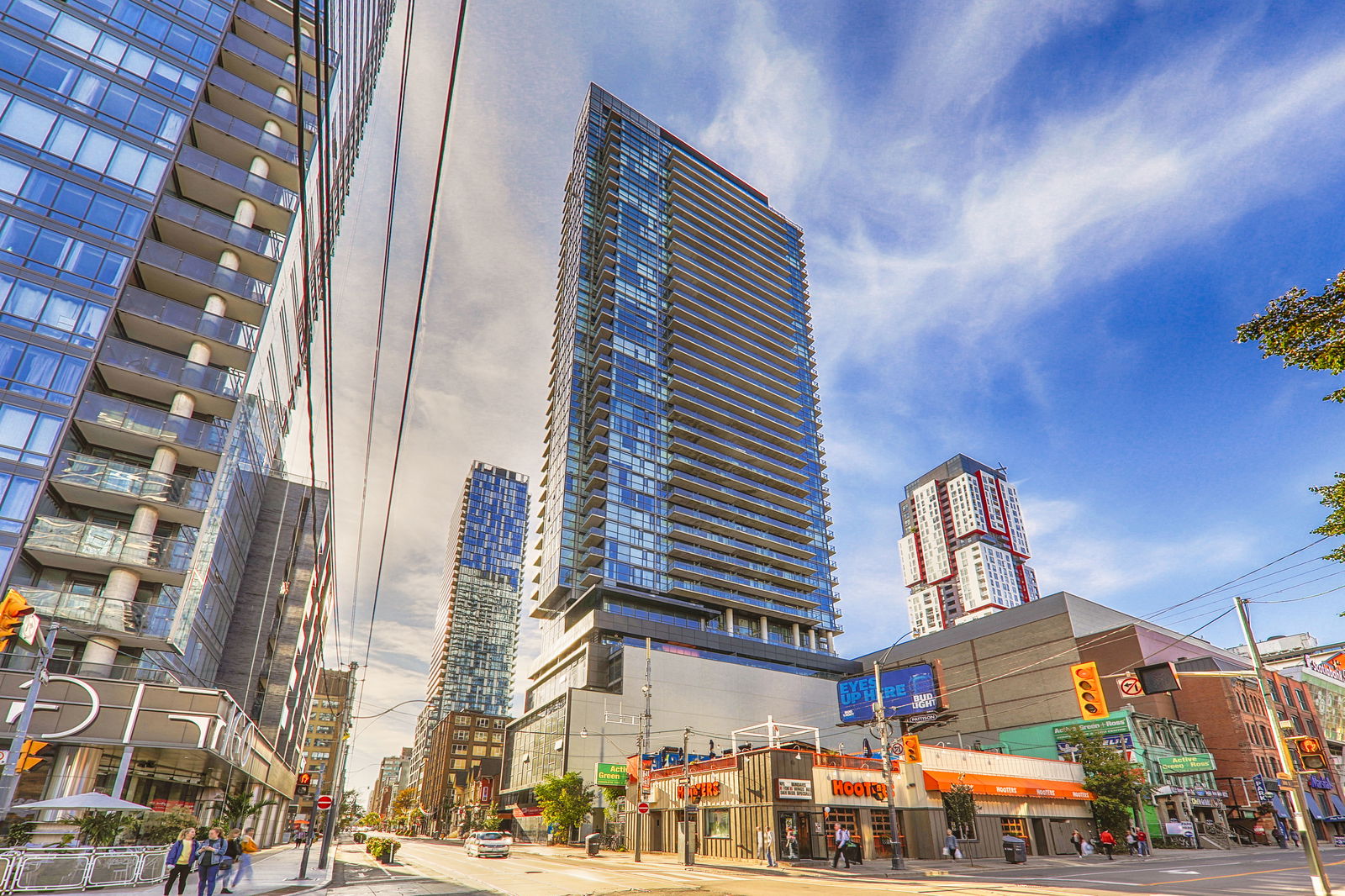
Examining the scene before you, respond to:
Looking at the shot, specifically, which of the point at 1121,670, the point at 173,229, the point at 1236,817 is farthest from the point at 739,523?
the point at 173,229

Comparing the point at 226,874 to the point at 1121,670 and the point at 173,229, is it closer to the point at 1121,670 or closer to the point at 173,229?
the point at 173,229

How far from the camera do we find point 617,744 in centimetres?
7269

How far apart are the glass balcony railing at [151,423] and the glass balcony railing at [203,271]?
269 inches

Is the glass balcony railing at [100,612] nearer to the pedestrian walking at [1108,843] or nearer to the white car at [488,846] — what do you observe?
the white car at [488,846]

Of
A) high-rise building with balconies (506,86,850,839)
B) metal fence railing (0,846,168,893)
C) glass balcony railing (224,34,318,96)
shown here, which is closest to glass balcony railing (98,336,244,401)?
glass balcony railing (224,34,318,96)

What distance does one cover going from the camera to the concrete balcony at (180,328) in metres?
30.9

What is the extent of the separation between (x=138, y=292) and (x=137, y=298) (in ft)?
1.14

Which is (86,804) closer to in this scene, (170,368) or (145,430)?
(145,430)

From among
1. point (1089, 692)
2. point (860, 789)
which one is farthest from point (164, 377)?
point (860, 789)

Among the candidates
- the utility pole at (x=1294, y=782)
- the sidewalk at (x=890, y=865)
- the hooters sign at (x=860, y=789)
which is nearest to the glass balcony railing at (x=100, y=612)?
the sidewalk at (x=890, y=865)

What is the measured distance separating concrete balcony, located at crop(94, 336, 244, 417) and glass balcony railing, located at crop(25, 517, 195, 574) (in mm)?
6702

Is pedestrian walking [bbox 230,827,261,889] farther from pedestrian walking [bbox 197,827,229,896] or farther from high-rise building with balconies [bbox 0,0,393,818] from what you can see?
high-rise building with balconies [bbox 0,0,393,818]

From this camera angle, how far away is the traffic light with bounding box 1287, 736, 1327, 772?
16.9m

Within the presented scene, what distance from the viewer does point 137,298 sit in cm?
3083
